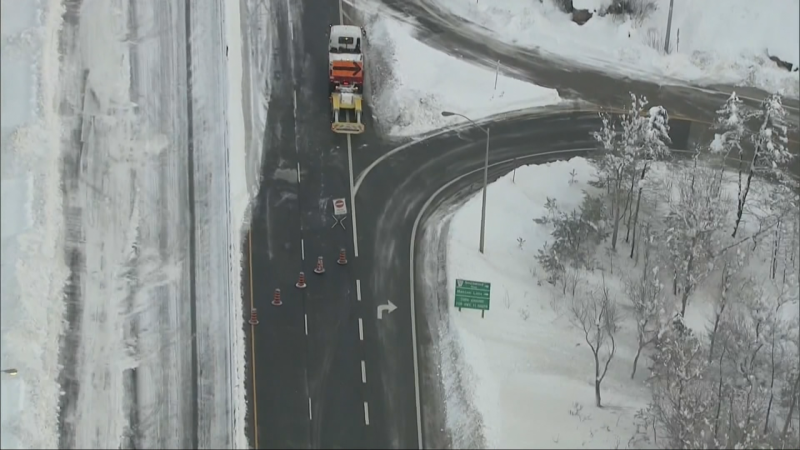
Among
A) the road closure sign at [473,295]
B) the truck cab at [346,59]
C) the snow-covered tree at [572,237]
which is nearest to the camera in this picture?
the road closure sign at [473,295]

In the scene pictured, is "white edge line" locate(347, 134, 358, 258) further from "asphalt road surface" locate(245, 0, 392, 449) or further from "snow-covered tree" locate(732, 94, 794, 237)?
"snow-covered tree" locate(732, 94, 794, 237)

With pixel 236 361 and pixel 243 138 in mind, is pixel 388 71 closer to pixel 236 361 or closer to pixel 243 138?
pixel 243 138

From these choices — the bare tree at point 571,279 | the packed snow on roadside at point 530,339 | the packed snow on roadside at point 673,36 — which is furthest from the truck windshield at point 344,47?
the bare tree at point 571,279

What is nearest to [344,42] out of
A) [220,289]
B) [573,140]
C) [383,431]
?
[573,140]

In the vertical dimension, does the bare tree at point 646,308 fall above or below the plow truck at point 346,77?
below

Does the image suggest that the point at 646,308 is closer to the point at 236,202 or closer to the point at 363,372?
the point at 363,372

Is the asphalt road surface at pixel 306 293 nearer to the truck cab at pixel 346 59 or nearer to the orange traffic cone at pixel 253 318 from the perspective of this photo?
the orange traffic cone at pixel 253 318

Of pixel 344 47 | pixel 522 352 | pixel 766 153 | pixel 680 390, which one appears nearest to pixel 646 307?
pixel 522 352
